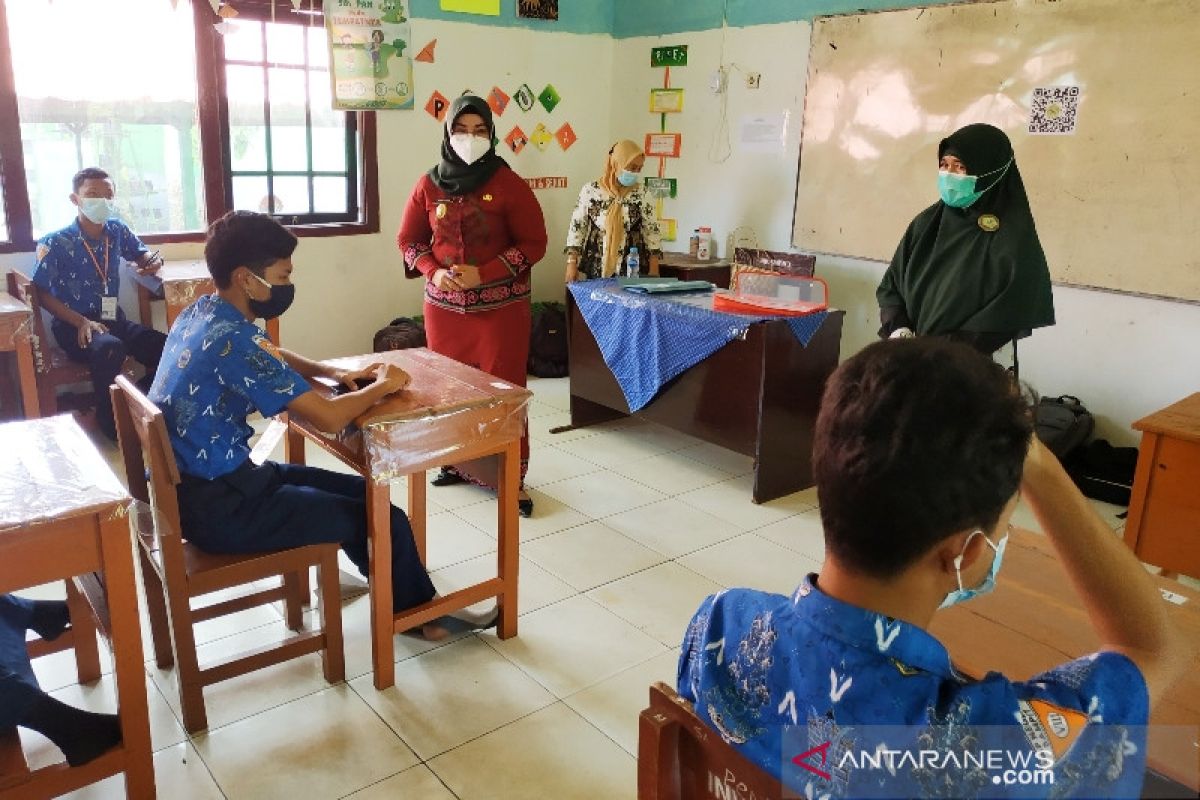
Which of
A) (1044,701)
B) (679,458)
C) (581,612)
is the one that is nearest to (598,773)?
(581,612)

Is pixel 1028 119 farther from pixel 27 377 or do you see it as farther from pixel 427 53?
pixel 27 377

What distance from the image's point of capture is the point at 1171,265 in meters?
3.65

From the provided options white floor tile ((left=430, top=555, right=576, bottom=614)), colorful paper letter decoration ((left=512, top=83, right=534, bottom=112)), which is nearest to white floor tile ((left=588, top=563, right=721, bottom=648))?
white floor tile ((left=430, top=555, right=576, bottom=614))

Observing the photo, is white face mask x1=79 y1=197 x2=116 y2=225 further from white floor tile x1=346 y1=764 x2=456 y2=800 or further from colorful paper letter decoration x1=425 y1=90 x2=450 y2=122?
white floor tile x1=346 y1=764 x2=456 y2=800

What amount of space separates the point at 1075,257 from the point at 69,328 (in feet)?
14.4

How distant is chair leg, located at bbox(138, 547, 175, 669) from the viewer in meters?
2.22

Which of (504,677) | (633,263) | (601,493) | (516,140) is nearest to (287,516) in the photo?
(504,677)

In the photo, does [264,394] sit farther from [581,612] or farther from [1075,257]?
[1075,257]

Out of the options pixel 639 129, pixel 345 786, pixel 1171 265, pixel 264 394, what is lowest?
pixel 345 786

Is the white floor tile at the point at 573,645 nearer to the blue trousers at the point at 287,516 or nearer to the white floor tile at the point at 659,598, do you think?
the white floor tile at the point at 659,598

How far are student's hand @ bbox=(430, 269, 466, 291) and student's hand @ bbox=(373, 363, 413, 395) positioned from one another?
94 centimetres

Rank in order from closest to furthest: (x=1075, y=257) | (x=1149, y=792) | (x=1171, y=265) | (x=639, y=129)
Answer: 1. (x=1149, y=792)
2. (x=1171, y=265)
3. (x=1075, y=257)
4. (x=639, y=129)

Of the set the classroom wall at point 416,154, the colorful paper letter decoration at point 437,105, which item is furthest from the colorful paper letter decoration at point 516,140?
the colorful paper letter decoration at point 437,105

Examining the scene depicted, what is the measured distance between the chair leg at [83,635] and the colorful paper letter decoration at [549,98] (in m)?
4.39
